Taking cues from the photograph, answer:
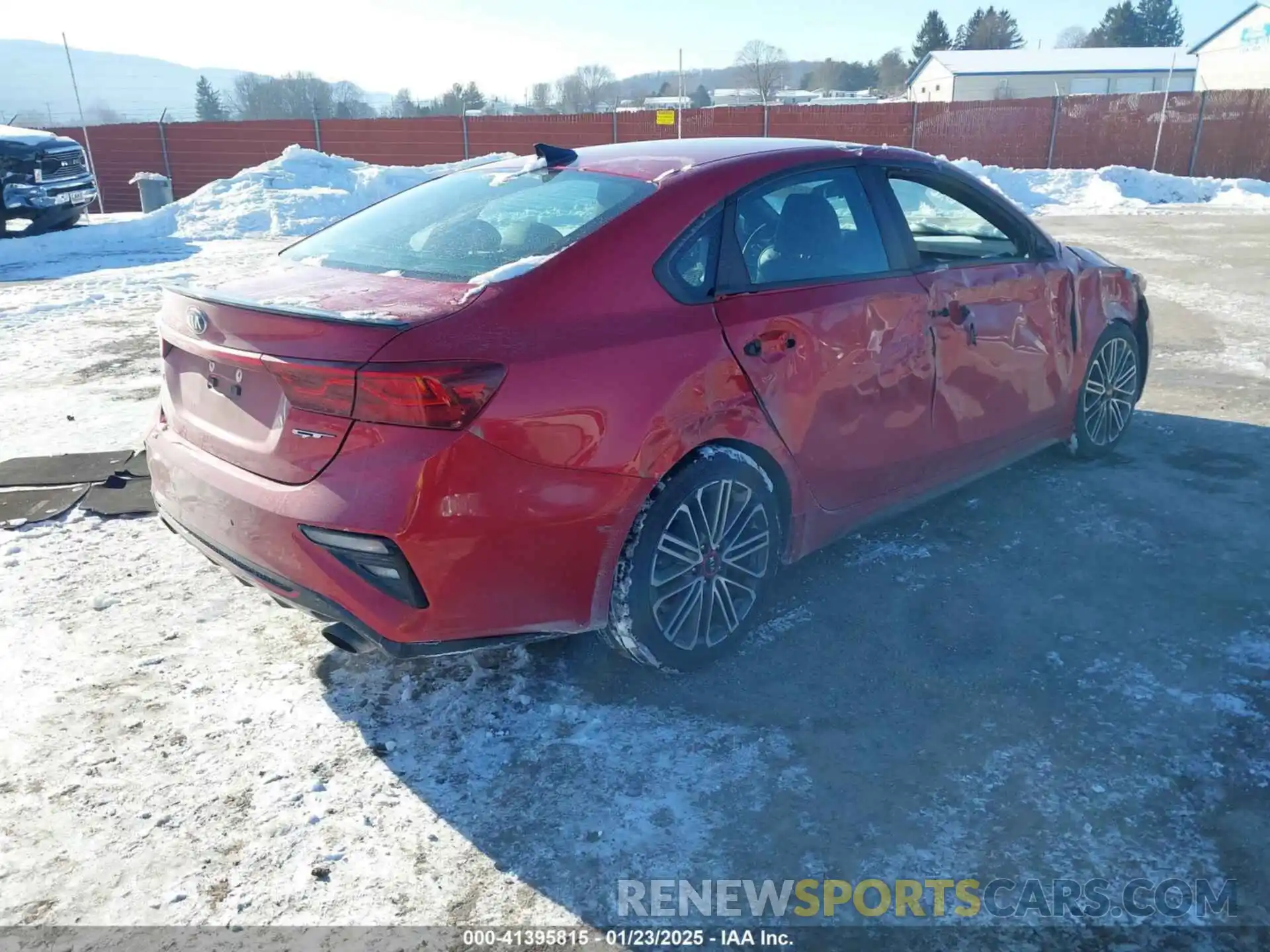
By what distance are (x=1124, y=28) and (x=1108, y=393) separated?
322ft

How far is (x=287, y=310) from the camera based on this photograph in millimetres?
2730

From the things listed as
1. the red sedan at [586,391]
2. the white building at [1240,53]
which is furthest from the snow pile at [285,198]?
the white building at [1240,53]

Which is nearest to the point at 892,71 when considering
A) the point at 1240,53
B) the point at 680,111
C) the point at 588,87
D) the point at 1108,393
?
the point at 588,87

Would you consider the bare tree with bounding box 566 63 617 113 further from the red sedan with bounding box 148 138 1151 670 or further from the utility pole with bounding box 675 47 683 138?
the red sedan with bounding box 148 138 1151 670

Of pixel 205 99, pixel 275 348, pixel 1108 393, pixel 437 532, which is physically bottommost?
pixel 1108 393

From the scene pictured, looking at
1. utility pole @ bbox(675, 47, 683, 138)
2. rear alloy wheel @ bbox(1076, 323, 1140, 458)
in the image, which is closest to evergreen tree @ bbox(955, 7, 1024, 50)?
utility pole @ bbox(675, 47, 683, 138)

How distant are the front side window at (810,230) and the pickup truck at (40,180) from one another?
46.6 feet

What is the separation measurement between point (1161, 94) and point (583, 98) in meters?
53.3

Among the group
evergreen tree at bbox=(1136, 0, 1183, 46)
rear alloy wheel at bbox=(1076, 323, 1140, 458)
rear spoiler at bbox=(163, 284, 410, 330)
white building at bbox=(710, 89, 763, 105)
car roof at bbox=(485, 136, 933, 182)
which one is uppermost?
evergreen tree at bbox=(1136, 0, 1183, 46)

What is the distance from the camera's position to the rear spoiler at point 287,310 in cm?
260

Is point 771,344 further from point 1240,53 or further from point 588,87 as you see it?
point 588,87

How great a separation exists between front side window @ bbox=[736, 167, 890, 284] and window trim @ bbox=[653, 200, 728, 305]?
→ 0.34 ft

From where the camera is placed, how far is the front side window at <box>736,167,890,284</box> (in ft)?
10.8

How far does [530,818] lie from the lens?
8.54 feet
